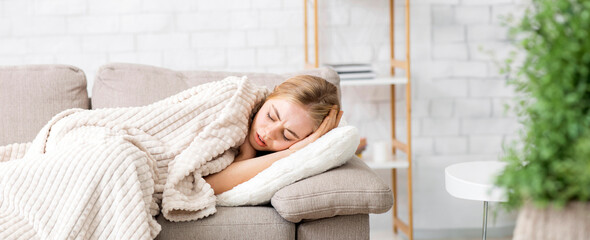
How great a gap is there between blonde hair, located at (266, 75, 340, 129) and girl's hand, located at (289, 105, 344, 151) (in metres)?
0.01

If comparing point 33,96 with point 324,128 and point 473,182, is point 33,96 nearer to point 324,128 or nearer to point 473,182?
point 324,128

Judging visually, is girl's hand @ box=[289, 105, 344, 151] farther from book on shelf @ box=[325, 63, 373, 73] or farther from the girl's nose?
book on shelf @ box=[325, 63, 373, 73]

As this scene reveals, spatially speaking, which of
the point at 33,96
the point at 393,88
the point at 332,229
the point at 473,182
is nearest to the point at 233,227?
the point at 332,229

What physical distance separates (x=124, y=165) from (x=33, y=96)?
86 centimetres

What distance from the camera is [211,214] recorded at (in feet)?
6.11

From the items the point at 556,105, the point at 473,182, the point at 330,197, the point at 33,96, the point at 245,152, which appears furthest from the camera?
the point at 33,96

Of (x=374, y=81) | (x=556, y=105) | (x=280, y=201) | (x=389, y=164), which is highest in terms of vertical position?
(x=556, y=105)

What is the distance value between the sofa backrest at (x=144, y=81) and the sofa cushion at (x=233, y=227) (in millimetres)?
607

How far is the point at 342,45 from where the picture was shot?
3293mm

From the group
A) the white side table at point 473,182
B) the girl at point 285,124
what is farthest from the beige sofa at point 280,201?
the white side table at point 473,182

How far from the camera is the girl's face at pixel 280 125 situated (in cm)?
197

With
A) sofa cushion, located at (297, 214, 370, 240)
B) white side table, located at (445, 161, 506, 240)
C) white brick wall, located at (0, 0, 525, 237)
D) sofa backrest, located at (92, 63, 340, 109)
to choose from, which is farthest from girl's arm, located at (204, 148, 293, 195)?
white brick wall, located at (0, 0, 525, 237)

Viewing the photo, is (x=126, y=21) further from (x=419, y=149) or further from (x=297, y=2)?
(x=419, y=149)

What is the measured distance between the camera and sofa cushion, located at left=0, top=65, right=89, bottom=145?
7.53 ft
